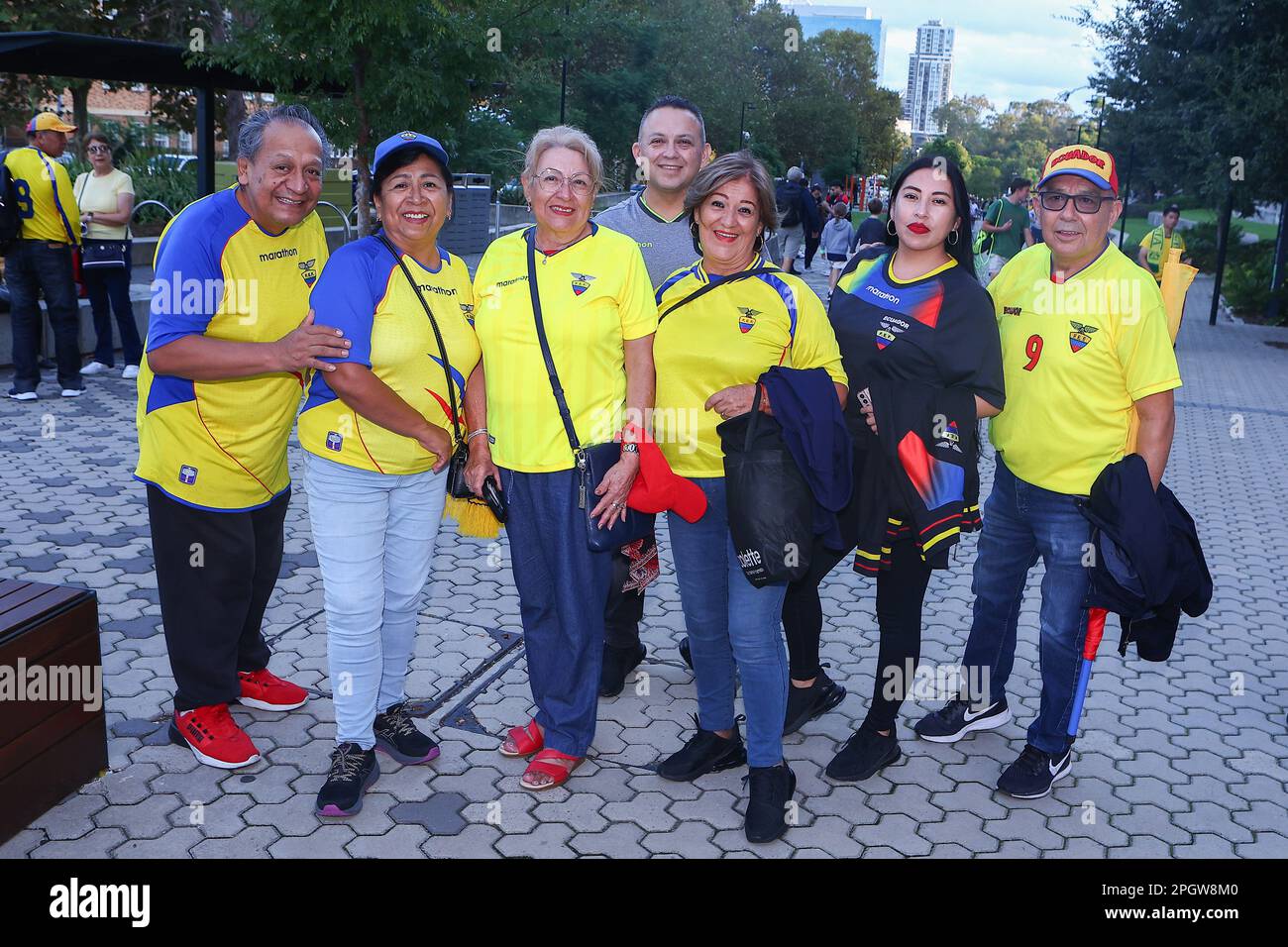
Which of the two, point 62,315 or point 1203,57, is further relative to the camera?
point 1203,57

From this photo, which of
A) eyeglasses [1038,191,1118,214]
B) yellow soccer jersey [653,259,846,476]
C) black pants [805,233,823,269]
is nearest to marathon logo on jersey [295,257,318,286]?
yellow soccer jersey [653,259,846,476]

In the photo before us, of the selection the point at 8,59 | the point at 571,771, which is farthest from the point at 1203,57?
the point at 571,771

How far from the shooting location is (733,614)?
3.59m

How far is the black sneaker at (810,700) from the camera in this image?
173 inches

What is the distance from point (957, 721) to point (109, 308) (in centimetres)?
909

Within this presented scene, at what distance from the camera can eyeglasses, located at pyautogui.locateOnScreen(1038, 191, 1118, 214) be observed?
3662 mm

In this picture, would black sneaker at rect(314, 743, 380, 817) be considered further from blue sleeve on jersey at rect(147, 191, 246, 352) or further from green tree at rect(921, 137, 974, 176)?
green tree at rect(921, 137, 974, 176)

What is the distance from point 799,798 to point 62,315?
26.5ft

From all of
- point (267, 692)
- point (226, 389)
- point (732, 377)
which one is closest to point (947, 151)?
point (732, 377)

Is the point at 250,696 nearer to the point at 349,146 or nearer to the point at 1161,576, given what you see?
the point at 1161,576

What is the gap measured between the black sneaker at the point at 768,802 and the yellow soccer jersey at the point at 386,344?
1509 mm

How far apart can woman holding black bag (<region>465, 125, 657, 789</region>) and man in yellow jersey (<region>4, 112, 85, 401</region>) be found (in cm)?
694

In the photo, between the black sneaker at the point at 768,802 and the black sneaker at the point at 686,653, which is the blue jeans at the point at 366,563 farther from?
the black sneaker at the point at 686,653

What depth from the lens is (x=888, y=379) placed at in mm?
3689
